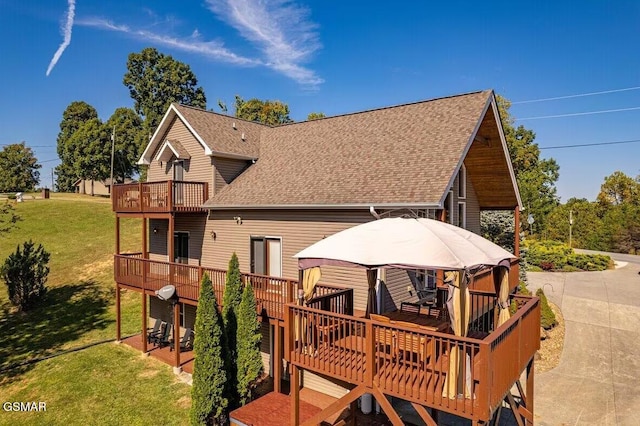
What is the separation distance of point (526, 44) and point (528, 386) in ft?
75.3

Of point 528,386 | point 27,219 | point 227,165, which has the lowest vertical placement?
point 528,386

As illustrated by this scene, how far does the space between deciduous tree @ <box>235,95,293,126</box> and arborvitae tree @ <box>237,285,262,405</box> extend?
3702cm

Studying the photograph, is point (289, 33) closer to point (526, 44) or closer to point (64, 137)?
point (526, 44)

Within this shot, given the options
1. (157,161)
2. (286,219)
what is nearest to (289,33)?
(157,161)

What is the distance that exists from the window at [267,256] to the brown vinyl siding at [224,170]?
3.23 metres

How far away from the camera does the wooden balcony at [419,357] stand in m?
5.50

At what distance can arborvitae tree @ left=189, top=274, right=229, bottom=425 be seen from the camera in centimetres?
926

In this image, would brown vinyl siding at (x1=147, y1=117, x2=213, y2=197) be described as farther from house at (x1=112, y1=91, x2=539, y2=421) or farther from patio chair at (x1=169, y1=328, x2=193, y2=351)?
patio chair at (x1=169, y1=328, x2=193, y2=351)

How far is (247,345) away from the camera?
10.2 meters

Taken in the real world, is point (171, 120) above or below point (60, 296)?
above

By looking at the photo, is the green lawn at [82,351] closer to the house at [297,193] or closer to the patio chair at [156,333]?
the patio chair at [156,333]

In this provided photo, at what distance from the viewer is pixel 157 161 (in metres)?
17.5

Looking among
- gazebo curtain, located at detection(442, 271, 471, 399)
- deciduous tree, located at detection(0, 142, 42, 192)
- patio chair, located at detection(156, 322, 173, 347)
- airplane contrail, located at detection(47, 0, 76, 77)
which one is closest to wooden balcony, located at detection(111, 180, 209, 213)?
patio chair, located at detection(156, 322, 173, 347)

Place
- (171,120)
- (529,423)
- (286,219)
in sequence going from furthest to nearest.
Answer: (171,120)
(286,219)
(529,423)
